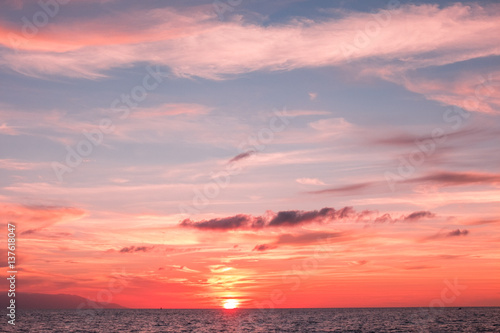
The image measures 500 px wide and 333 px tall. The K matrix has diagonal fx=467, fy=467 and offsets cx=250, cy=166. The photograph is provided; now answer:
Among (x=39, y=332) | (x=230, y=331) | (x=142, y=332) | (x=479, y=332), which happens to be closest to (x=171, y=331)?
(x=142, y=332)

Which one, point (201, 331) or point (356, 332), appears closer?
point (356, 332)

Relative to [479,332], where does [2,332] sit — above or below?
above

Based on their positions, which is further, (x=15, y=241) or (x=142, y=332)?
(x=142, y=332)

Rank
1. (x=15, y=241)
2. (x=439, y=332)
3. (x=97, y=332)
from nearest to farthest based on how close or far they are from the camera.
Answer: (x=15, y=241), (x=439, y=332), (x=97, y=332)

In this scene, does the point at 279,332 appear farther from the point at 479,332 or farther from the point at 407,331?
the point at 479,332

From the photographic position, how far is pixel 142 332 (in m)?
142

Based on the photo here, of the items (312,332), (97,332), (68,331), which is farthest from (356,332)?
(68,331)

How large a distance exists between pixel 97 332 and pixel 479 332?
110397mm

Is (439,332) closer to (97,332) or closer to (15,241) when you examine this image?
(97,332)

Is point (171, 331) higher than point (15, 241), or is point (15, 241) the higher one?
point (15, 241)

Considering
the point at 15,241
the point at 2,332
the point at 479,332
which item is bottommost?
the point at 479,332

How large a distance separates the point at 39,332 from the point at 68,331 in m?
9.20

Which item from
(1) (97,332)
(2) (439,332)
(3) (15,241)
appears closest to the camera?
(3) (15,241)

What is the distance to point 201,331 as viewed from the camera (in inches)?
5768
